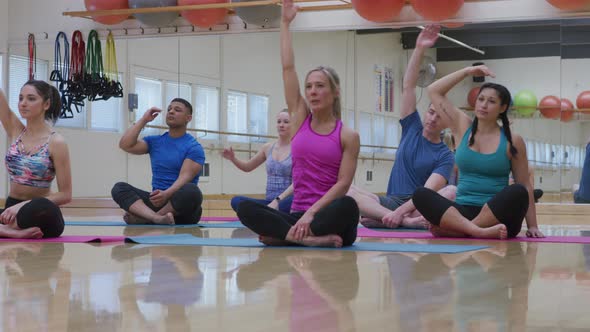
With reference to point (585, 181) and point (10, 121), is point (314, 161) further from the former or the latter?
point (585, 181)

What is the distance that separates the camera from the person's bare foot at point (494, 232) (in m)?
4.39

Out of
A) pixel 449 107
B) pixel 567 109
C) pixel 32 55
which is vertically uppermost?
pixel 32 55

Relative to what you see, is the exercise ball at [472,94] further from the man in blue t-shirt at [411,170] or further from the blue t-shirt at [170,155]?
the blue t-shirt at [170,155]

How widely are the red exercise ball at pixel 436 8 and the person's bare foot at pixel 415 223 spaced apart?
5.55 ft

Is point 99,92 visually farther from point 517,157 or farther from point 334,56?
point 517,157

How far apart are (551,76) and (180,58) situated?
336cm

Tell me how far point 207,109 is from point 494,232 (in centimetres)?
470

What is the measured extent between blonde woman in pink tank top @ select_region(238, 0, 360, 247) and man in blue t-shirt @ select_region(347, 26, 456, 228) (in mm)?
1693

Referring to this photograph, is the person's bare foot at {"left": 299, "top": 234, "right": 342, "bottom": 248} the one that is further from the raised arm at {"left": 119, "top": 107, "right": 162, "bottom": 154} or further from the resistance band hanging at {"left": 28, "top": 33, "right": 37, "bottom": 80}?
the resistance band hanging at {"left": 28, "top": 33, "right": 37, "bottom": 80}

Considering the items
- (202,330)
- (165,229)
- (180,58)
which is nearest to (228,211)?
(180,58)

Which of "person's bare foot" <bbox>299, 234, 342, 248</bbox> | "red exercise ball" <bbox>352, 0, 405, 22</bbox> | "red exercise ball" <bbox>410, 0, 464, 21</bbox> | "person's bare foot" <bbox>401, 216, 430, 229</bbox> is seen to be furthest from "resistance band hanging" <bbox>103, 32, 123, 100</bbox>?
"person's bare foot" <bbox>299, 234, 342, 248</bbox>

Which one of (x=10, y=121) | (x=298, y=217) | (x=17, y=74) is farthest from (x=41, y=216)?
(x=17, y=74)

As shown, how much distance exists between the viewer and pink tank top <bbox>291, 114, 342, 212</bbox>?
370 cm

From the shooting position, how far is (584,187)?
777cm
